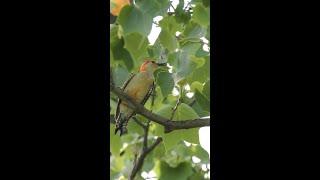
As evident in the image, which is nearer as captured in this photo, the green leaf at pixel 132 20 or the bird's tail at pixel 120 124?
the green leaf at pixel 132 20

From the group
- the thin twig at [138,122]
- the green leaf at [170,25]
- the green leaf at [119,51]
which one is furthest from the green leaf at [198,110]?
the thin twig at [138,122]

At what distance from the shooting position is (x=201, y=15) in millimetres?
1886

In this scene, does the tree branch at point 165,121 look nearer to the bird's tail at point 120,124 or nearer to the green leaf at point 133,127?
the bird's tail at point 120,124

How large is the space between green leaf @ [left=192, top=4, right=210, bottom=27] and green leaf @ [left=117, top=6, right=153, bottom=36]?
0.91 feet

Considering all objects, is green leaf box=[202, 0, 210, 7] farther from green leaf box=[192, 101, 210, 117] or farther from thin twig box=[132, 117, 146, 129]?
thin twig box=[132, 117, 146, 129]

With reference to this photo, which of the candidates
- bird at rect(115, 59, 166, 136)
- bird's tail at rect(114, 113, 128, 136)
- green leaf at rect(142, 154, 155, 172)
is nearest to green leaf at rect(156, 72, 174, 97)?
bird at rect(115, 59, 166, 136)

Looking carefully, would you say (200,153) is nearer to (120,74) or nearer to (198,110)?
(198,110)

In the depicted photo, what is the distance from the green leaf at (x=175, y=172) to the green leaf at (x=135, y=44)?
811 mm

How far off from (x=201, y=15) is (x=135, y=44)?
31cm

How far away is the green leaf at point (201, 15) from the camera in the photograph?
188cm

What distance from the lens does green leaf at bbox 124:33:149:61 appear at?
A: 1.66 meters
